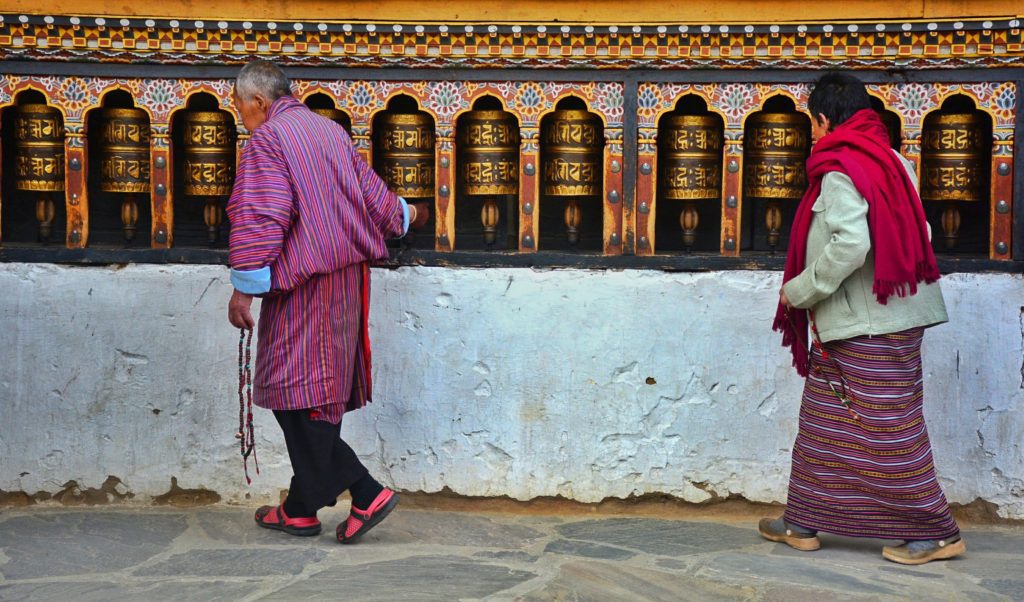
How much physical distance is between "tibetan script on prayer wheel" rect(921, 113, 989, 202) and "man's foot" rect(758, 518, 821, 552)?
1.27 m

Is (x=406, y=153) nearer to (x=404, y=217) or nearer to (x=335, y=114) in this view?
(x=335, y=114)

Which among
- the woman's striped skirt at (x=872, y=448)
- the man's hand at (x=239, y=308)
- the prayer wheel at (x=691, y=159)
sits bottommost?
the woman's striped skirt at (x=872, y=448)

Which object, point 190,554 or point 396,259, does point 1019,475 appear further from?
point 190,554

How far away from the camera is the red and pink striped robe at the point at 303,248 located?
3477 millimetres

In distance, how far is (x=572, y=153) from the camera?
4.27 m

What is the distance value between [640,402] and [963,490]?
1.16 metres

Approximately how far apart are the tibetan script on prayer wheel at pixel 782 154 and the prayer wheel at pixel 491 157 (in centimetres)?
88

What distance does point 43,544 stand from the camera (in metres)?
3.80

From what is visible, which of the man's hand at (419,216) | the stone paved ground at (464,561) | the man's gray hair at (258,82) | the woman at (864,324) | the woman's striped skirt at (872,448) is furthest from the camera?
the man's hand at (419,216)

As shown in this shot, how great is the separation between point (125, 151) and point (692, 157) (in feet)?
6.62

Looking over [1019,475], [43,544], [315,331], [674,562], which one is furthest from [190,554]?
[1019,475]

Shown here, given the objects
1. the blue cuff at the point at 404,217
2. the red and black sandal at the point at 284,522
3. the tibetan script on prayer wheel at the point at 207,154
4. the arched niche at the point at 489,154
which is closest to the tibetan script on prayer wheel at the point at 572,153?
the arched niche at the point at 489,154

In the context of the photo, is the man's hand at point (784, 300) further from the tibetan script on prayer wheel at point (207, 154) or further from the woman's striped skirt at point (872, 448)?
the tibetan script on prayer wheel at point (207, 154)

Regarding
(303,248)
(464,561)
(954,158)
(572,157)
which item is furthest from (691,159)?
(464,561)
